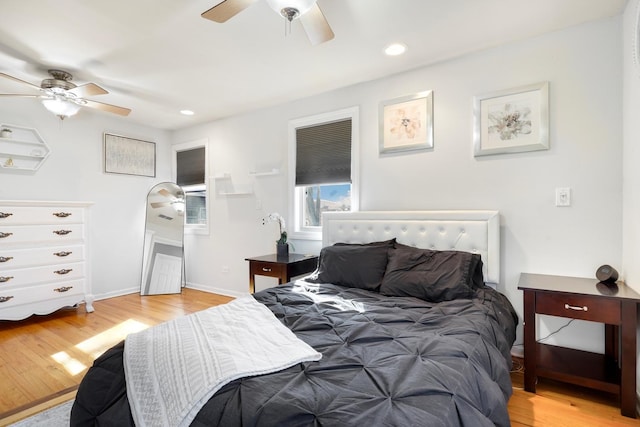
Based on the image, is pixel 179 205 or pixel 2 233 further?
pixel 179 205

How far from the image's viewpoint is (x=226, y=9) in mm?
1658

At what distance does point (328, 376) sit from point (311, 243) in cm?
250

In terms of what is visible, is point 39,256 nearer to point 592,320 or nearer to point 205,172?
point 205,172

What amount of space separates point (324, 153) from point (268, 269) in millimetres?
1386

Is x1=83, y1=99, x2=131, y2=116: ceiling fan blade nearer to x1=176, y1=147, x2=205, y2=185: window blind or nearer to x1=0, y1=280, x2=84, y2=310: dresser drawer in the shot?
x1=176, y1=147, x2=205, y2=185: window blind

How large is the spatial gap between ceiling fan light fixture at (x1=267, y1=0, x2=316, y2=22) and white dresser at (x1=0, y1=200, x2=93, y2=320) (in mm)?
3368

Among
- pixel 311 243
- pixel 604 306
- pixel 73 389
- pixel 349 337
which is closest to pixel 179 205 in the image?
pixel 311 243

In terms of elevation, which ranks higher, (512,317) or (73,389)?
(512,317)

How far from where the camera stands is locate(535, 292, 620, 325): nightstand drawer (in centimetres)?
177

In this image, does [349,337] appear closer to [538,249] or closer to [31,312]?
[538,249]

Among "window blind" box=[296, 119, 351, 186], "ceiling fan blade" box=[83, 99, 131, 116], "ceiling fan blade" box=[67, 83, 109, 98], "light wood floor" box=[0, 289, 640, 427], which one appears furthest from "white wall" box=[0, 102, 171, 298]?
"window blind" box=[296, 119, 351, 186]

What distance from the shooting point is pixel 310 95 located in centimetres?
355

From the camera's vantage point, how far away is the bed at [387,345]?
0.93m

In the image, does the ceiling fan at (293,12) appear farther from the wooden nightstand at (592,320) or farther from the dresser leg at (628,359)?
the dresser leg at (628,359)
